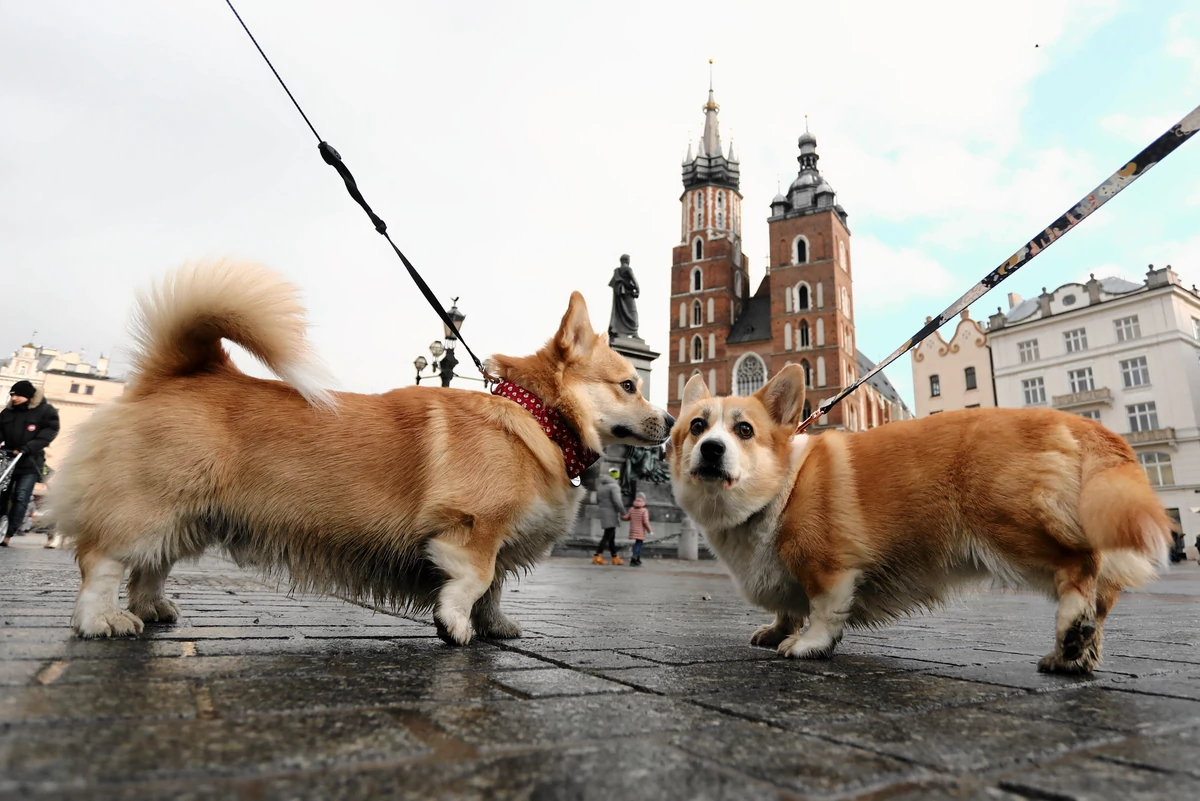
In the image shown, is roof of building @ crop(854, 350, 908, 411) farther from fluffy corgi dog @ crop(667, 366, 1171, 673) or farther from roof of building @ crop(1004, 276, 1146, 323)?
fluffy corgi dog @ crop(667, 366, 1171, 673)

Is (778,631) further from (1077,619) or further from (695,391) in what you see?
(695,391)

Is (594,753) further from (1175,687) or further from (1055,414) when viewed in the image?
(1055,414)

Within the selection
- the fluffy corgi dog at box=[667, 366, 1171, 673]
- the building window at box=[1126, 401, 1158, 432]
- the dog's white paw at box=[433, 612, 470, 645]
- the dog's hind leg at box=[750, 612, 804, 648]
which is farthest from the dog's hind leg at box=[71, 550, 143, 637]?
the building window at box=[1126, 401, 1158, 432]

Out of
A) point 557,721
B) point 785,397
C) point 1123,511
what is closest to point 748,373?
point 785,397

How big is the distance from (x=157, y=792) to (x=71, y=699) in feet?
2.12

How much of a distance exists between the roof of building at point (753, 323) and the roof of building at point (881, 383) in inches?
363

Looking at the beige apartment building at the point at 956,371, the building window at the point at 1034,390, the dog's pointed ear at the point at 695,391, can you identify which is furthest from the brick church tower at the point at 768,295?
the dog's pointed ear at the point at 695,391

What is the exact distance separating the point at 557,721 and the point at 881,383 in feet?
234

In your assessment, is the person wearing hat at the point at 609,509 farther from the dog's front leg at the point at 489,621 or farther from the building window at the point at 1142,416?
the building window at the point at 1142,416

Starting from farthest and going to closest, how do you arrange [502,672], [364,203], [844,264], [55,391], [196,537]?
[55,391] < [844,264] < [364,203] < [196,537] < [502,672]

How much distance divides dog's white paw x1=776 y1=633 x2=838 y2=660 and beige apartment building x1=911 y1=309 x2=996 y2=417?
43.4 meters

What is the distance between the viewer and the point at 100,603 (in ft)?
7.39

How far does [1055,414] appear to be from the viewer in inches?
102

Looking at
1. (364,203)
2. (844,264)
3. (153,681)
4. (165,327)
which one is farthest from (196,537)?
(844,264)
